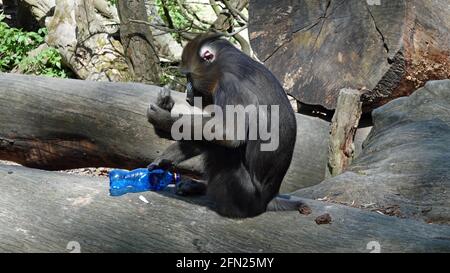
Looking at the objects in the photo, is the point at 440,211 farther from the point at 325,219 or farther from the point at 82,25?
the point at 82,25

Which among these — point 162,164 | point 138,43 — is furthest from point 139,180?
point 138,43

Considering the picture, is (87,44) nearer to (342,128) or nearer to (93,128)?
(93,128)

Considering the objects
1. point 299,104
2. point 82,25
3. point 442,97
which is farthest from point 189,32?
point 442,97

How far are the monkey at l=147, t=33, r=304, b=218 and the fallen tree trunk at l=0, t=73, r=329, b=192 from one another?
151cm

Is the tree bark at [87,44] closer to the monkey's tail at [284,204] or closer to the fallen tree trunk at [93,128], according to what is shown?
the fallen tree trunk at [93,128]

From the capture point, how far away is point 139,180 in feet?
13.7

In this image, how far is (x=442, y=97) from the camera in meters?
5.75

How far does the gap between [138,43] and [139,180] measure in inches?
181

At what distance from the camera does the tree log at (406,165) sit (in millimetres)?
4402

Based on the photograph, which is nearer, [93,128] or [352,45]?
[93,128]

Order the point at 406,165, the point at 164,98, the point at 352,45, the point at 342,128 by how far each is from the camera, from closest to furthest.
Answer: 1. the point at 164,98
2. the point at 406,165
3. the point at 342,128
4. the point at 352,45

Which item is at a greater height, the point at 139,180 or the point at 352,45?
the point at 352,45

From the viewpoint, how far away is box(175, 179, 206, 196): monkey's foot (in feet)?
13.5

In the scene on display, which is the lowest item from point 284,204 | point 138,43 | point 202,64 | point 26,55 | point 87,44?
point 26,55
